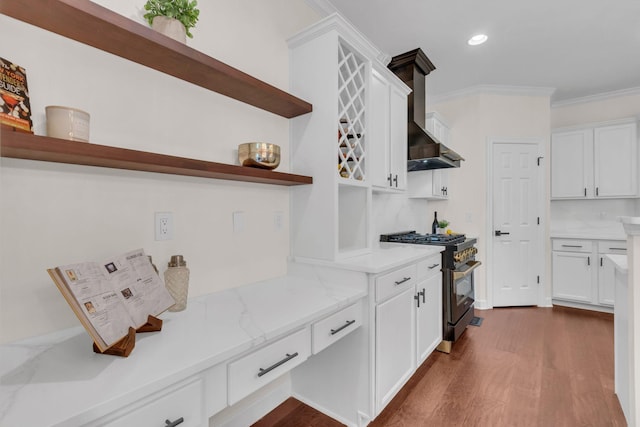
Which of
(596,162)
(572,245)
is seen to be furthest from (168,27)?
(596,162)

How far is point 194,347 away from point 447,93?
13.9 feet

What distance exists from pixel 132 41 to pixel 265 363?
1296mm

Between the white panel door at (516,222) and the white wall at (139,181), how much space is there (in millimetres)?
3106

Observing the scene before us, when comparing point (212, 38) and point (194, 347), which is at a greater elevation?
point (212, 38)

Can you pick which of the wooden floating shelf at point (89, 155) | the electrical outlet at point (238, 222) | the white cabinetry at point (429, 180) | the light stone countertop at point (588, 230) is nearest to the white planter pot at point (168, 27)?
the wooden floating shelf at point (89, 155)

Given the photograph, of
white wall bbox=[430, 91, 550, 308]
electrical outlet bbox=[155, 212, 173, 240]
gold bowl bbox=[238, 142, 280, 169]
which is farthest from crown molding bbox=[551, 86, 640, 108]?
electrical outlet bbox=[155, 212, 173, 240]

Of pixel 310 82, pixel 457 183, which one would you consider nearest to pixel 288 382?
pixel 310 82

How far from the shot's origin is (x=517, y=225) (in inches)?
150

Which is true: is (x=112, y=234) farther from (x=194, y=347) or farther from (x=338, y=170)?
(x=338, y=170)

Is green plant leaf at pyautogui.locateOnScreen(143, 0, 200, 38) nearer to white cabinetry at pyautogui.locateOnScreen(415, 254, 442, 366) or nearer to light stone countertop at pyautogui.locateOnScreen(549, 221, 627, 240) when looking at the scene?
white cabinetry at pyautogui.locateOnScreen(415, 254, 442, 366)

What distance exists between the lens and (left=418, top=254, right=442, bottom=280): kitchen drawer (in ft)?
7.23

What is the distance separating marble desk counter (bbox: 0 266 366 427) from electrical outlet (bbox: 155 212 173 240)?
13.0 inches

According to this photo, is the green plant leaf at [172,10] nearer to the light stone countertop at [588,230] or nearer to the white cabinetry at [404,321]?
the white cabinetry at [404,321]

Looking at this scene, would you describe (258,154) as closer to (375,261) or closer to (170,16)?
(170,16)
